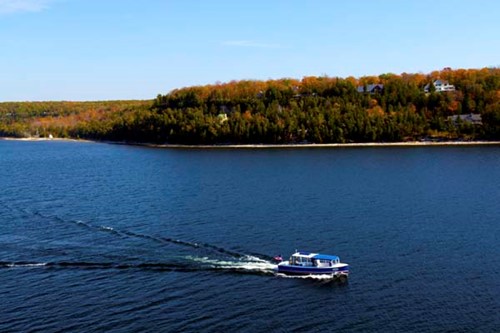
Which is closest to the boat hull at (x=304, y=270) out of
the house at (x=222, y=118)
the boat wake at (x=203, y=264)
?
the boat wake at (x=203, y=264)

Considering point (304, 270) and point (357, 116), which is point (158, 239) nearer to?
point (304, 270)

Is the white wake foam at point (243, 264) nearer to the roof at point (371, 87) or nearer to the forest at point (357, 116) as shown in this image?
the forest at point (357, 116)

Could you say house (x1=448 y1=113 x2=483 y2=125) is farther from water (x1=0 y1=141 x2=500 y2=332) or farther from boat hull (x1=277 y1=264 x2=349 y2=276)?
boat hull (x1=277 y1=264 x2=349 y2=276)

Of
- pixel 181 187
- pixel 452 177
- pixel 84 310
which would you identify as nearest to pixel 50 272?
pixel 84 310

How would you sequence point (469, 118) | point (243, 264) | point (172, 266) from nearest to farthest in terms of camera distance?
point (172, 266) → point (243, 264) → point (469, 118)

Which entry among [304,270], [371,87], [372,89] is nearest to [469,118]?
[372,89]

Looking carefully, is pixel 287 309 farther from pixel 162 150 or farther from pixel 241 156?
pixel 162 150
